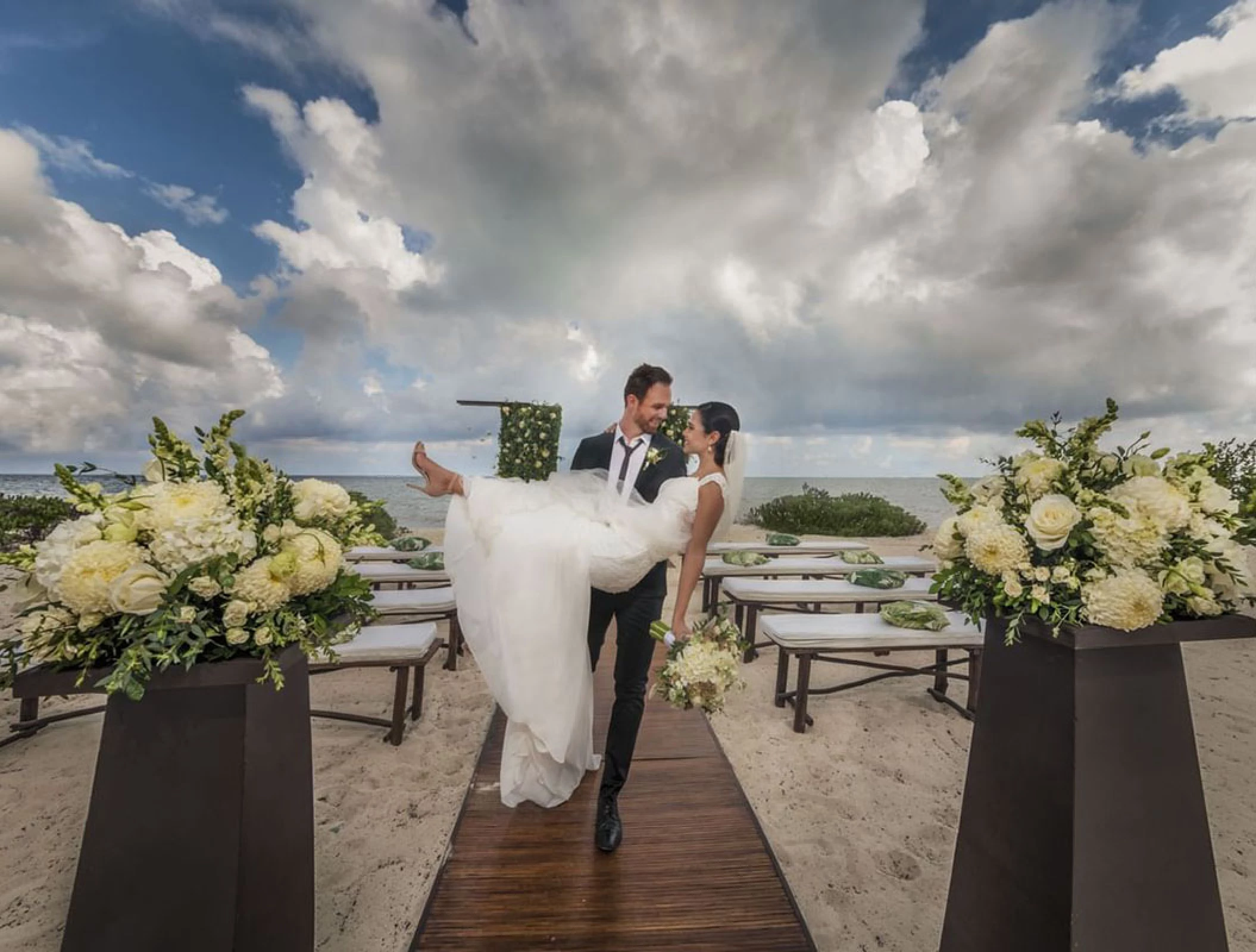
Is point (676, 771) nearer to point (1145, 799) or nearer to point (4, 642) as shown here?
point (1145, 799)

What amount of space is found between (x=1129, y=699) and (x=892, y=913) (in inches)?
60.2

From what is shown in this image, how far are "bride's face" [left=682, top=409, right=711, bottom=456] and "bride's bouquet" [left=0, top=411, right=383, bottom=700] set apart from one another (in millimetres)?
1393

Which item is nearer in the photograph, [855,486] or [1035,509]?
[1035,509]

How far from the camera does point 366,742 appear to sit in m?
3.66

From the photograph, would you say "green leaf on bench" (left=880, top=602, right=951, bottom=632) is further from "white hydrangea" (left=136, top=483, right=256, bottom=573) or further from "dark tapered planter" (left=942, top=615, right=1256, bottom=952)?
"white hydrangea" (left=136, top=483, right=256, bottom=573)

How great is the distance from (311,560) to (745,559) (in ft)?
18.4

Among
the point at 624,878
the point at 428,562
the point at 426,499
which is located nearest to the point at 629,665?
the point at 624,878

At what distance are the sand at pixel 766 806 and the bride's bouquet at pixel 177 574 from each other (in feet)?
5.19

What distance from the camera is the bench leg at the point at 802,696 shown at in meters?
3.83

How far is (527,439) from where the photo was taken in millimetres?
8508

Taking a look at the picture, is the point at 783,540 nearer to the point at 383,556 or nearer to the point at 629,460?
the point at 383,556

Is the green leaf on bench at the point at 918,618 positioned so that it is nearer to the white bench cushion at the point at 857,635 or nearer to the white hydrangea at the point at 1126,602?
the white bench cushion at the point at 857,635

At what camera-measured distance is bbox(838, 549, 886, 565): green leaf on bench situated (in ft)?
21.7

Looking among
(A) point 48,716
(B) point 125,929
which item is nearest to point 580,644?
(B) point 125,929
